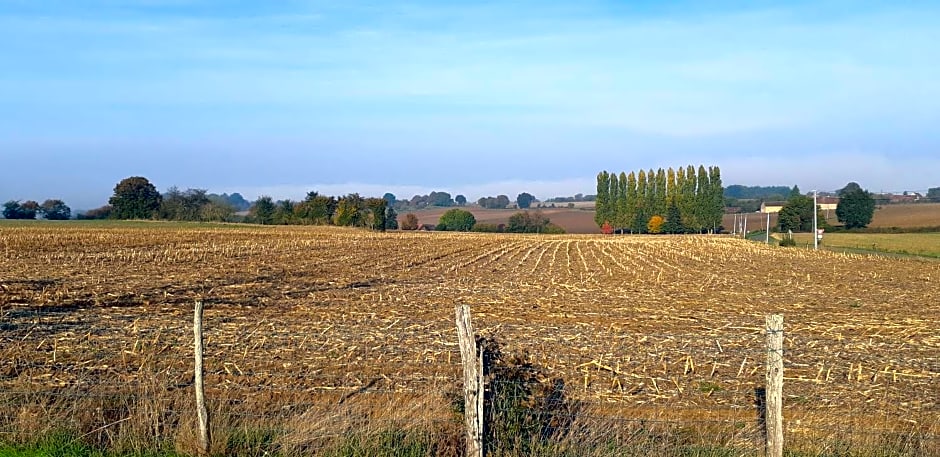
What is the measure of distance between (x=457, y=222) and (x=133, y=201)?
54111 millimetres

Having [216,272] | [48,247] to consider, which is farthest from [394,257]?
[48,247]

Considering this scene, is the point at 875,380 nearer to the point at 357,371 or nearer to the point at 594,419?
the point at 594,419

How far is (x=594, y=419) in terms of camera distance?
7410 millimetres

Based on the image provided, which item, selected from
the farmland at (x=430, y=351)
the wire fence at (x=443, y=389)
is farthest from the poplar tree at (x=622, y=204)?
the wire fence at (x=443, y=389)

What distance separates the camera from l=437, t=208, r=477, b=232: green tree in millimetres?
143000

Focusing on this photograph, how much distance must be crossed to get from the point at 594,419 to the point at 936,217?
11606cm

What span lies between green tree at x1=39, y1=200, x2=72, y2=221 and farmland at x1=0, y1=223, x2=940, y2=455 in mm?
106090

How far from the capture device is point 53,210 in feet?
409

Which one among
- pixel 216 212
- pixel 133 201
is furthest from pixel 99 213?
pixel 216 212

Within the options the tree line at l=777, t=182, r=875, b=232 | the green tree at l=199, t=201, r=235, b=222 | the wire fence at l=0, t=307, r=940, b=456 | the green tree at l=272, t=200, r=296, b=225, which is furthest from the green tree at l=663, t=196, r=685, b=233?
the wire fence at l=0, t=307, r=940, b=456

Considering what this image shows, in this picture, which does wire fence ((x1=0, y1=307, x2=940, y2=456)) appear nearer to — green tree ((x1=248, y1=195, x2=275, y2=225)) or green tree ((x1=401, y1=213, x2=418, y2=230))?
green tree ((x1=248, y1=195, x2=275, y2=225))

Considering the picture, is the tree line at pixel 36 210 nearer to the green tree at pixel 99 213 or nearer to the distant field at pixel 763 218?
the green tree at pixel 99 213

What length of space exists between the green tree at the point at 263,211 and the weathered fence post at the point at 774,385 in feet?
386

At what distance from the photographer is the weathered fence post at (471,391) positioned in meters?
5.83
